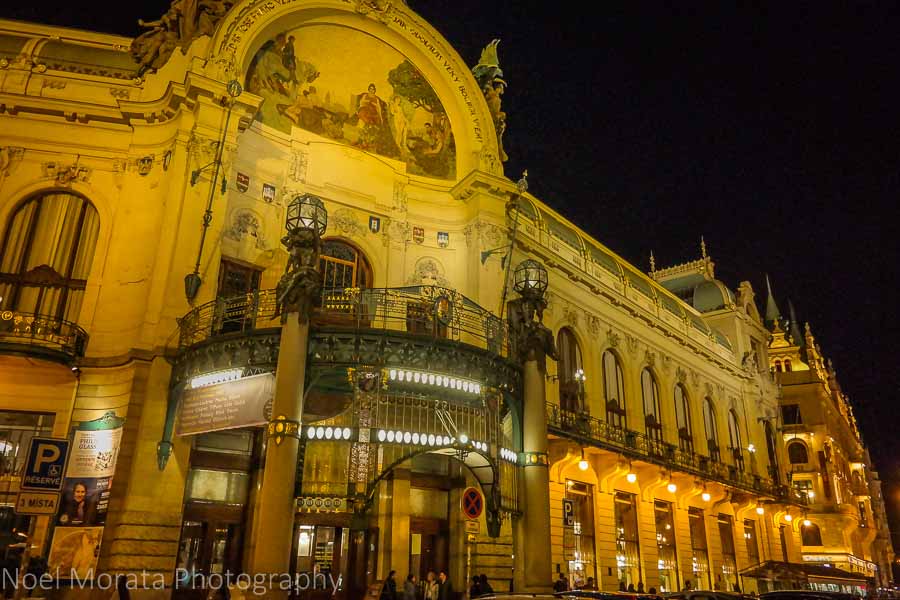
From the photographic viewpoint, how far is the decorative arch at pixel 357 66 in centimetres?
1986

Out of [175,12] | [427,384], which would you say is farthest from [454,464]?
[175,12]

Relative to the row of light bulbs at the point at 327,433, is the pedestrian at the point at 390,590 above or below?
below

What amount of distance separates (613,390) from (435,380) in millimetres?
16371

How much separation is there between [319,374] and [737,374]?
34.0 metres

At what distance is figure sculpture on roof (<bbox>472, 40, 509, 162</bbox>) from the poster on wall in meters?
15.9

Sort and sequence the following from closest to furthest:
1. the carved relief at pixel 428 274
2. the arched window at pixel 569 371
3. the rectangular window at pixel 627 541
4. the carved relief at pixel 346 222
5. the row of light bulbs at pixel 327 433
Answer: the row of light bulbs at pixel 327 433, the carved relief at pixel 346 222, the carved relief at pixel 428 274, the arched window at pixel 569 371, the rectangular window at pixel 627 541

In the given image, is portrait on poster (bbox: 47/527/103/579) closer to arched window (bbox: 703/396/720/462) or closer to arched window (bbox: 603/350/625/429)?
arched window (bbox: 603/350/625/429)

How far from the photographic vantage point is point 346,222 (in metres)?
21.8

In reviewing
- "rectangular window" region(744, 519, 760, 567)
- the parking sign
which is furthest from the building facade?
"rectangular window" region(744, 519, 760, 567)

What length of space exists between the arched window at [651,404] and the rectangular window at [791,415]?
2917 cm

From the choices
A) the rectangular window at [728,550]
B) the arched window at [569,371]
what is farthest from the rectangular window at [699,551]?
the arched window at [569,371]

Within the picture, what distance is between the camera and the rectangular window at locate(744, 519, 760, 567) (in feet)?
123

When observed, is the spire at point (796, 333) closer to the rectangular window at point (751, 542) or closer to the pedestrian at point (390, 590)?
the rectangular window at point (751, 542)

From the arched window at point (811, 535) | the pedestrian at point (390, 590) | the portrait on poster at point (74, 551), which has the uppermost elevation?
the arched window at point (811, 535)
